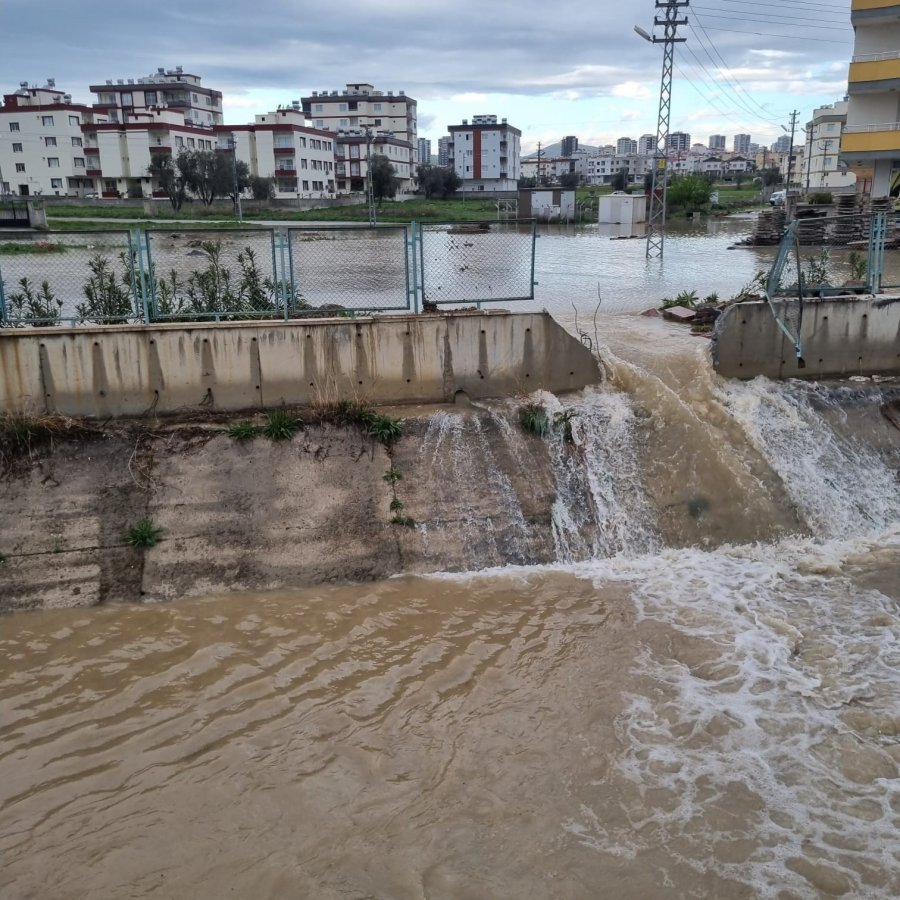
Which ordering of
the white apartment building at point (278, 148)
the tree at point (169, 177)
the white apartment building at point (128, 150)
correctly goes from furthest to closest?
the white apartment building at point (278, 148) < the white apartment building at point (128, 150) < the tree at point (169, 177)

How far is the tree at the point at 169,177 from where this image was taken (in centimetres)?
7731

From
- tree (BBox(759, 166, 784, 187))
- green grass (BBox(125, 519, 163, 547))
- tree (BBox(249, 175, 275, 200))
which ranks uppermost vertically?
tree (BBox(759, 166, 784, 187))

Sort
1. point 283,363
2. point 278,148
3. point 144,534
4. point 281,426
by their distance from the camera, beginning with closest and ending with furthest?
point 144,534, point 281,426, point 283,363, point 278,148

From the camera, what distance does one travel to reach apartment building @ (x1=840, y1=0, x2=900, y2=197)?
138 feet

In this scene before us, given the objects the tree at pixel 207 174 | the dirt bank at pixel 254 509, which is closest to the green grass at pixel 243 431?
the dirt bank at pixel 254 509

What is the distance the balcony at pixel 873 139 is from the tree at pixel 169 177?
2246 inches

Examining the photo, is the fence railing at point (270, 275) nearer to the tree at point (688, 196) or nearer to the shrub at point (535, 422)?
the shrub at point (535, 422)

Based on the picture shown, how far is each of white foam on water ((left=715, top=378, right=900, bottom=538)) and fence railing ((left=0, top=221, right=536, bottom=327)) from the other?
12.2ft

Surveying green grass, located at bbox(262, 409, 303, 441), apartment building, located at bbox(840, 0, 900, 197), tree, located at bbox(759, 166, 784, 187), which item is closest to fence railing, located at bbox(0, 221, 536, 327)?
green grass, located at bbox(262, 409, 303, 441)

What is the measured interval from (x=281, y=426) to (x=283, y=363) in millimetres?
924

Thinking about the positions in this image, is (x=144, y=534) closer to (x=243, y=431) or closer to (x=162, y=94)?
(x=243, y=431)

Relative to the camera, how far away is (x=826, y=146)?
91.3 meters

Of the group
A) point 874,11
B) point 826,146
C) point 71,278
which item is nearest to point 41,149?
point 874,11

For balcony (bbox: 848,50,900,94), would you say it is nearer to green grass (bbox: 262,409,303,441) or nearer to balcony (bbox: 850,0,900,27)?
balcony (bbox: 850,0,900,27)
